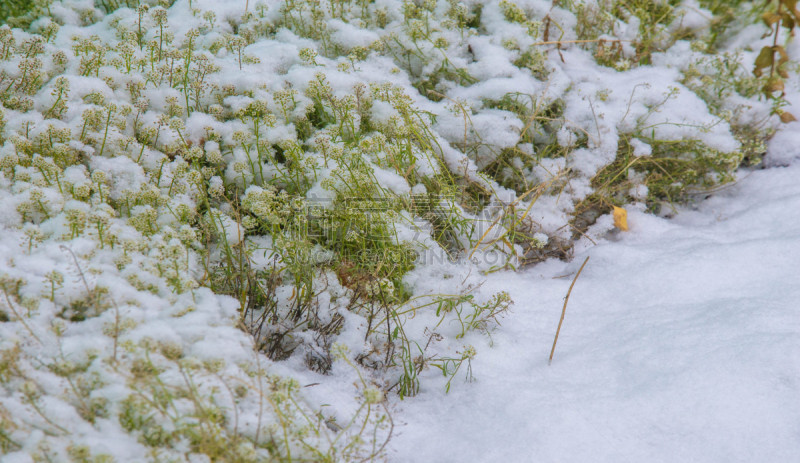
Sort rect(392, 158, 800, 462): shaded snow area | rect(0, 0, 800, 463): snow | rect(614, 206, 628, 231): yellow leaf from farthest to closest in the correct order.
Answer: rect(614, 206, 628, 231): yellow leaf < rect(392, 158, 800, 462): shaded snow area < rect(0, 0, 800, 463): snow

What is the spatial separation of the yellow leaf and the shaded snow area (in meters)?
0.09

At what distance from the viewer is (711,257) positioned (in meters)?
2.56

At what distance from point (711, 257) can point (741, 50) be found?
1.97 meters

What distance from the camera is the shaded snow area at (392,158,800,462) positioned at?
1.82m

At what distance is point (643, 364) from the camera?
208 cm

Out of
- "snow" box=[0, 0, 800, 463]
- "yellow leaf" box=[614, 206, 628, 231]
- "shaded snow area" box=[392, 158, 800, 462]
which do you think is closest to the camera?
"snow" box=[0, 0, 800, 463]

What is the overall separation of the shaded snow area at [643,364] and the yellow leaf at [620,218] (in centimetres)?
9

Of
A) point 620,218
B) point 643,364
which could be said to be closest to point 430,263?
point 643,364

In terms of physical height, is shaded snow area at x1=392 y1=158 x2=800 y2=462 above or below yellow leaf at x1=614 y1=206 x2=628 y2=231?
below

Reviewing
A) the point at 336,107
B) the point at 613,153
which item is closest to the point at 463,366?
the point at 336,107

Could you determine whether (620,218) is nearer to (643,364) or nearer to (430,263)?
(643,364)

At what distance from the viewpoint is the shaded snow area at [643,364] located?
182 centimetres

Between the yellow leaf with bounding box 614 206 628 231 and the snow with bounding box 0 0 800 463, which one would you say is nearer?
the snow with bounding box 0 0 800 463

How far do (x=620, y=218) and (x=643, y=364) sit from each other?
3.31 ft
